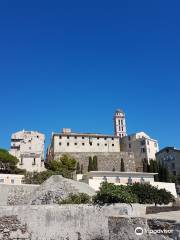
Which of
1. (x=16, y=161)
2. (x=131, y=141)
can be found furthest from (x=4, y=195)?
(x=131, y=141)

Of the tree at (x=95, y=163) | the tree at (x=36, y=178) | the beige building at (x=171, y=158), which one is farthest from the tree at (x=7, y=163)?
the beige building at (x=171, y=158)

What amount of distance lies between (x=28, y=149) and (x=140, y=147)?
1162 inches

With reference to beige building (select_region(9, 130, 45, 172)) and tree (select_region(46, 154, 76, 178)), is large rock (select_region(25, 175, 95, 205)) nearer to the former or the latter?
tree (select_region(46, 154, 76, 178))

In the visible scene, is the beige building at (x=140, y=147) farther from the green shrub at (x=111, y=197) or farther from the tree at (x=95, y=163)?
the green shrub at (x=111, y=197)

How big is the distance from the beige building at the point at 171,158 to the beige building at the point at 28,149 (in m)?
30.0

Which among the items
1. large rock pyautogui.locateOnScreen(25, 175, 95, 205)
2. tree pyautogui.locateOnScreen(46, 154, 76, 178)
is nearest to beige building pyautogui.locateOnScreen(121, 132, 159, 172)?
tree pyautogui.locateOnScreen(46, 154, 76, 178)

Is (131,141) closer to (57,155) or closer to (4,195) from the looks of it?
(57,155)

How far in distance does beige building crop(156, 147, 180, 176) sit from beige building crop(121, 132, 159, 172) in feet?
11.4

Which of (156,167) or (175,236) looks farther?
(156,167)

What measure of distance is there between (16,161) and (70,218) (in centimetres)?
4570

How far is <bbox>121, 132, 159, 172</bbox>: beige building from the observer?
75.5 metres

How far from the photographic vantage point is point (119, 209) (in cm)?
1275

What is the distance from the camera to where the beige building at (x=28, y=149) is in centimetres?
5769

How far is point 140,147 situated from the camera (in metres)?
77.5
